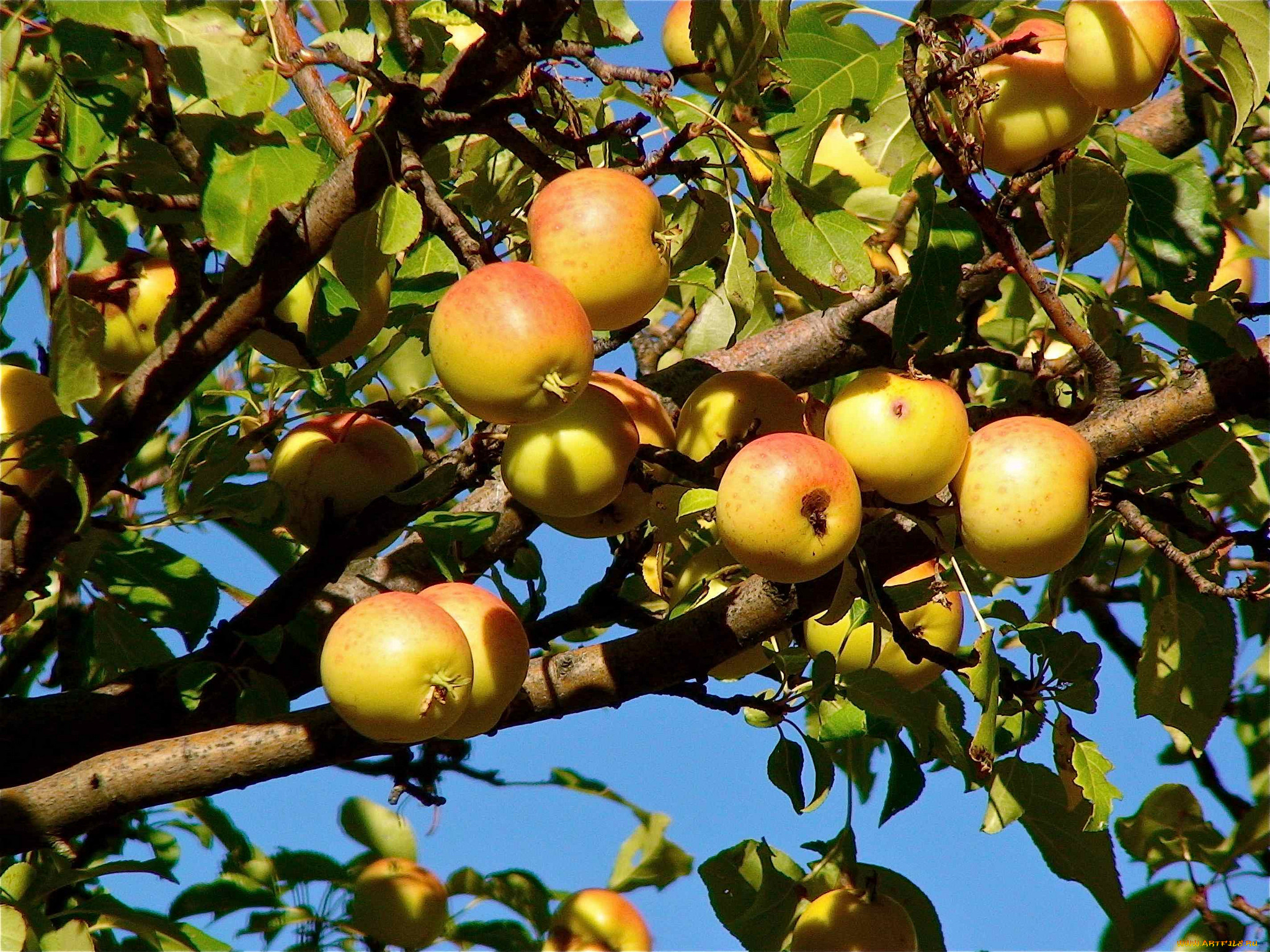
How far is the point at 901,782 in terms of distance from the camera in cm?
189

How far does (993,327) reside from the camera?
2480 millimetres

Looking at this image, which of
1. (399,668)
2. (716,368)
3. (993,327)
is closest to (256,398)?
(716,368)

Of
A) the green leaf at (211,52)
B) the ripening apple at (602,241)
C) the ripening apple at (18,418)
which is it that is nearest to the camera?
the ripening apple at (602,241)

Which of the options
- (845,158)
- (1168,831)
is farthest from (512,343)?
(1168,831)

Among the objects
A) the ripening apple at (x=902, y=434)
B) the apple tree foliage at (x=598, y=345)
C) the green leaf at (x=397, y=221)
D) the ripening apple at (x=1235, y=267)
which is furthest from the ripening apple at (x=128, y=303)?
the ripening apple at (x=1235, y=267)

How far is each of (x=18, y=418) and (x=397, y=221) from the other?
90 centimetres

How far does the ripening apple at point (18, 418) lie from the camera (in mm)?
1788

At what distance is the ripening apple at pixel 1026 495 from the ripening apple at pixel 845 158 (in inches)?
50.7

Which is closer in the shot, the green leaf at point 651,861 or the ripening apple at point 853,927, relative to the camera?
the ripening apple at point 853,927

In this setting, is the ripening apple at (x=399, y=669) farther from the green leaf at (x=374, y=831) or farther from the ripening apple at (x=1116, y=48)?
the green leaf at (x=374, y=831)

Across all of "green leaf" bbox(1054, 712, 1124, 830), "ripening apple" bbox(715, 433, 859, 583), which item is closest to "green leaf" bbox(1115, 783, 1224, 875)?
"green leaf" bbox(1054, 712, 1124, 830)

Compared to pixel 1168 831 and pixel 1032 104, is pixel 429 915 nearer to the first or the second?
pixel 1168 831

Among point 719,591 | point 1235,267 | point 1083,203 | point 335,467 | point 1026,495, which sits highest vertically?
point 1235,267

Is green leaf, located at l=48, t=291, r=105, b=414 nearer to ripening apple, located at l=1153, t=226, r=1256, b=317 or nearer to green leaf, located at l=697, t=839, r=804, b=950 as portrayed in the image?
green leaf, located at l=697, t=839, r=804, b=950
